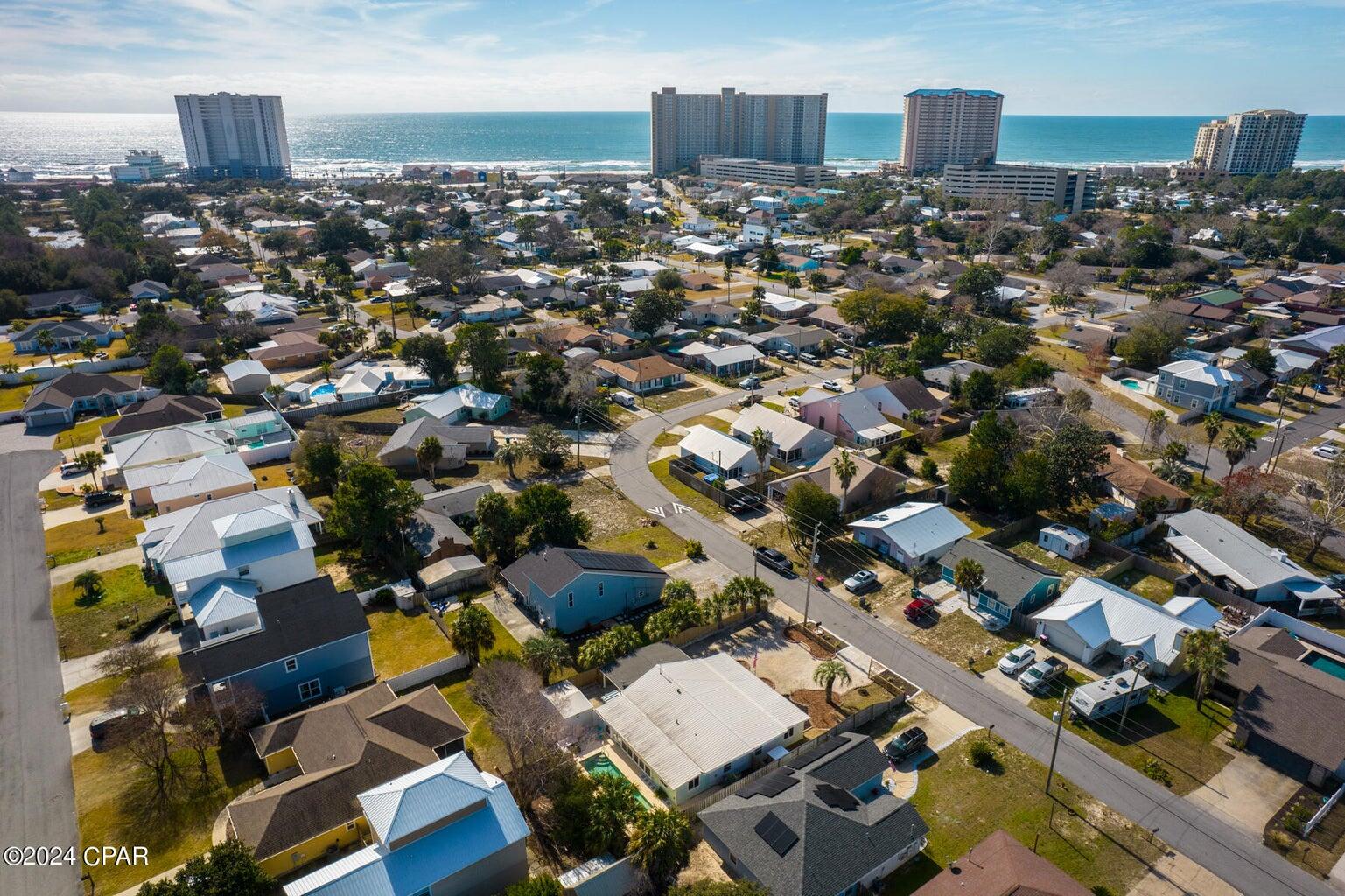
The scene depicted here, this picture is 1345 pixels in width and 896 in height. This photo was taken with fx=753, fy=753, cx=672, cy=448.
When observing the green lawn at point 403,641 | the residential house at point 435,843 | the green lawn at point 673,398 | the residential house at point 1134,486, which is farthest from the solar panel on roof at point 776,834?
the green lawn at point 673,398

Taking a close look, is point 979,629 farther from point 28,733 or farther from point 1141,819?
point 28,733

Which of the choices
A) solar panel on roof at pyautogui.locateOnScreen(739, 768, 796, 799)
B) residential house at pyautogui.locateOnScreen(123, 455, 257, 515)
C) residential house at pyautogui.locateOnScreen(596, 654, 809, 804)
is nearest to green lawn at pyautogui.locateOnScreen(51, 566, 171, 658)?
residential house at pyautogui.locateOnScreen(123, 455, 257, 515)

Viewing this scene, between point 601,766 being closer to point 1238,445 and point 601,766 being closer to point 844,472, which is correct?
point 844,472

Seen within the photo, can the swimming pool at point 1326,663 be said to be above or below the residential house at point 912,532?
below

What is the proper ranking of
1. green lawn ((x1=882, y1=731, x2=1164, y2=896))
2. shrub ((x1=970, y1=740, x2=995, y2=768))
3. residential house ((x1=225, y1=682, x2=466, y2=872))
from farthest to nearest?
shrub ((x1=970, y1=740, x2=995, y2=768)) → green lawn ((x1=882, y1=731, x2=1164, y2=896)) → residential house ((x1=225, y1=682, x2=466, y2=872))

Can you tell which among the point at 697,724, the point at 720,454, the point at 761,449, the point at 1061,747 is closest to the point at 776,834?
the point at 697,724

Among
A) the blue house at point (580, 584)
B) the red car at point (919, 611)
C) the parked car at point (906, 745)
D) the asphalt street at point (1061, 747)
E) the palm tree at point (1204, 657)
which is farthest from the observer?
the red car at point (919, 611)

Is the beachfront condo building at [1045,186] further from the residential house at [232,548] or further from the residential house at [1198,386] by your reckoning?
the residential house at [232,548]

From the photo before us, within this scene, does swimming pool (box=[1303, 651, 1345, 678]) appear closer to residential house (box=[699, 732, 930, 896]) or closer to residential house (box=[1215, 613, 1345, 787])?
residential house (box=[1215, 613, 1345, 787])
